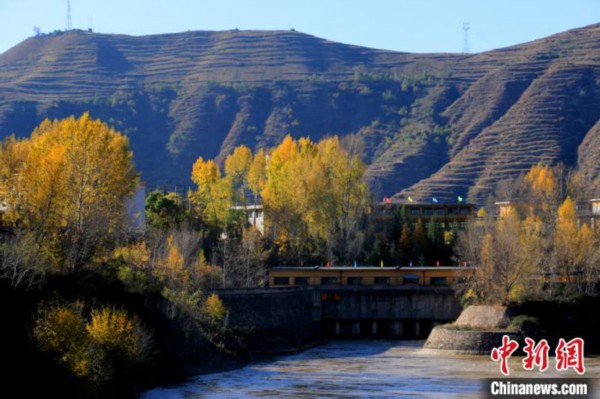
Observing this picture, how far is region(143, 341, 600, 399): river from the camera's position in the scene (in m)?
70.8

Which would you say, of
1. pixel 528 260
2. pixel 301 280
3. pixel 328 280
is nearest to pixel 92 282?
pixel 528 260

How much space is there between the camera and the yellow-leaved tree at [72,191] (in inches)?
3189

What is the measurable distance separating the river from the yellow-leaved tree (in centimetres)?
1166

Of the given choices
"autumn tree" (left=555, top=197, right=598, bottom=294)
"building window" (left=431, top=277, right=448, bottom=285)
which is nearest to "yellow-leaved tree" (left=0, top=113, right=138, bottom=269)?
"building window" (left=431, top=277, right=448, bottom=285)

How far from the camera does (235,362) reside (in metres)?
86.4

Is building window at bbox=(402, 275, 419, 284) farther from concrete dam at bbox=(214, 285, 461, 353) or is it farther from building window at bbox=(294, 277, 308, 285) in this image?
building window at bbox=(294, 277, 308, 285)

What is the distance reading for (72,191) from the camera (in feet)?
299

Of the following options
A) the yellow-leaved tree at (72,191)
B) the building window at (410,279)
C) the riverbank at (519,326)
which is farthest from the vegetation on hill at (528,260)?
the yellow-leaved tree at (72,191)

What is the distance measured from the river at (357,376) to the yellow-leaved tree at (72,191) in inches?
459

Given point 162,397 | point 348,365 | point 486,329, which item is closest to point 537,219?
point 486,329

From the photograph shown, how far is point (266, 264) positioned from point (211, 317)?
94.1 feet

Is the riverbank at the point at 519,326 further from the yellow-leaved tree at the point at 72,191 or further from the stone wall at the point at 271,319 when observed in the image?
the yellow-leaved tree at the point at 72,191

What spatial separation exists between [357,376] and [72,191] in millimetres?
25245

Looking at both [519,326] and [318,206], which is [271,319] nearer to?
[519,326]
